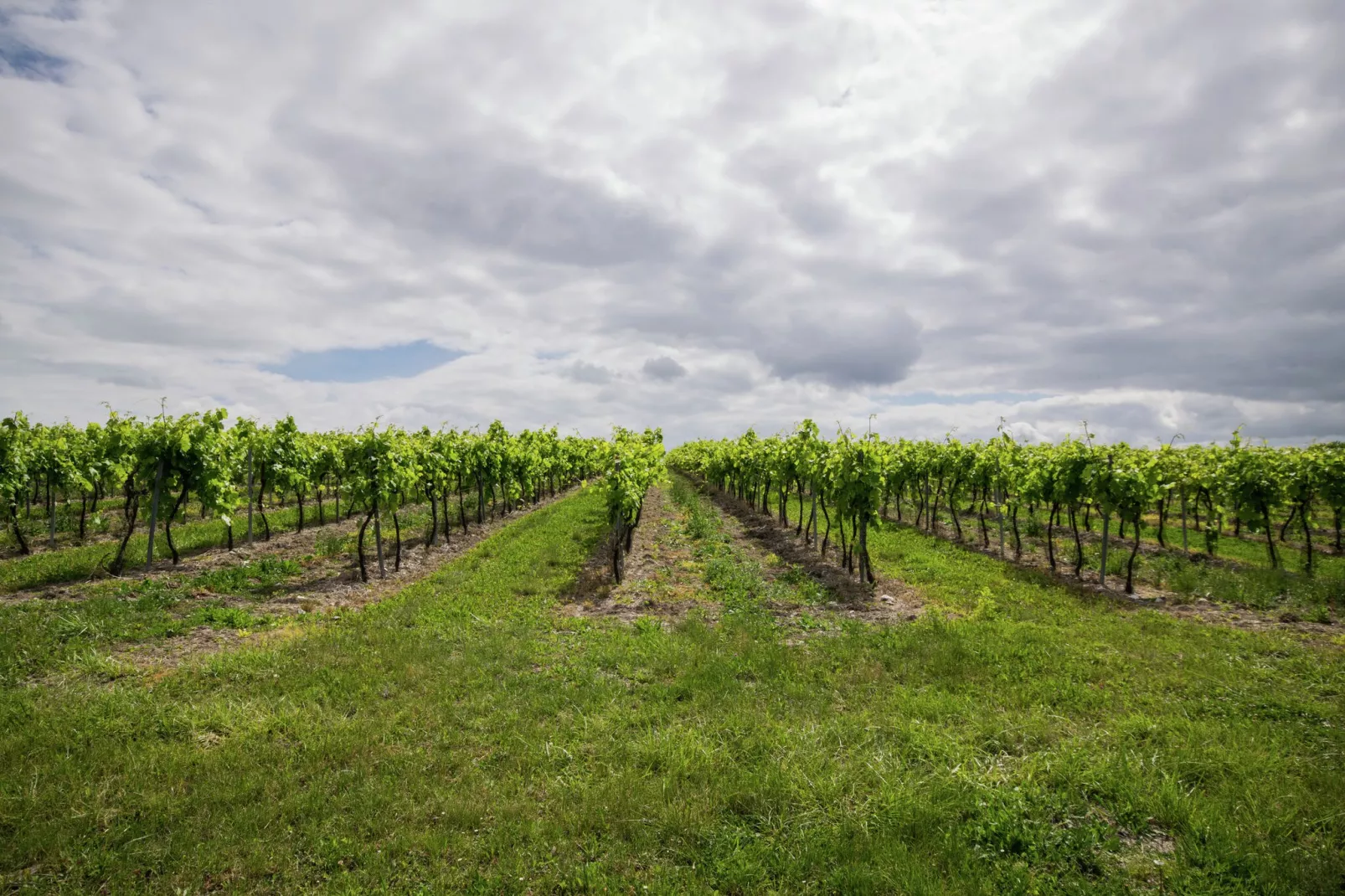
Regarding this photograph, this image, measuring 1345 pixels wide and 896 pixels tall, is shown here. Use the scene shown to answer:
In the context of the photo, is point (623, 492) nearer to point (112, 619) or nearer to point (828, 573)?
point (828, 573)

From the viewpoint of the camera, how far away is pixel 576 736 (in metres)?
8.10

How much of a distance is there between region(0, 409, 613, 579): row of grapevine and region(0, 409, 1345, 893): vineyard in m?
0.21

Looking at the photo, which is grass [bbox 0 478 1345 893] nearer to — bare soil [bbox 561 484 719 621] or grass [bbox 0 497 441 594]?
bare soil [bbox 561 484 719 621]

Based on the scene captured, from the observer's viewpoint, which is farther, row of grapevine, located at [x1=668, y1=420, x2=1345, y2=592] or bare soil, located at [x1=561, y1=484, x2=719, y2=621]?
row of grapevine, located at [x1=668, y1=420, x2=1345, y2=592]

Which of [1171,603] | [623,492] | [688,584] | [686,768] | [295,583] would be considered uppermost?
[623,492]

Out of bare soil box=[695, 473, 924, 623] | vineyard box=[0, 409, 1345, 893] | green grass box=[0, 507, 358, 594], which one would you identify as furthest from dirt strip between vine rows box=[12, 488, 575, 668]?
bare soil box=[695, 473, 924, 623]

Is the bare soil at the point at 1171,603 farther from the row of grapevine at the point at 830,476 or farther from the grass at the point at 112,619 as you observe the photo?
the grass at the point at 112,619

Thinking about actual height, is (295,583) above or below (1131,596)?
above

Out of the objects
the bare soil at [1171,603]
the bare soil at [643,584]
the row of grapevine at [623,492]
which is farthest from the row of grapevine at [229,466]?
the bare soil at [1171,603]

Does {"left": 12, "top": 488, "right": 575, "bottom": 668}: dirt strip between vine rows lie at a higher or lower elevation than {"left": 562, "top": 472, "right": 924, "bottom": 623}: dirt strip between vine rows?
higher

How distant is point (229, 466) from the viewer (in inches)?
782

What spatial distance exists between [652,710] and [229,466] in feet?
60.7

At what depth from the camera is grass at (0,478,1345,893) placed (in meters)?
5.69

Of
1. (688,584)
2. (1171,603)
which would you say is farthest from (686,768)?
(1171,603)
